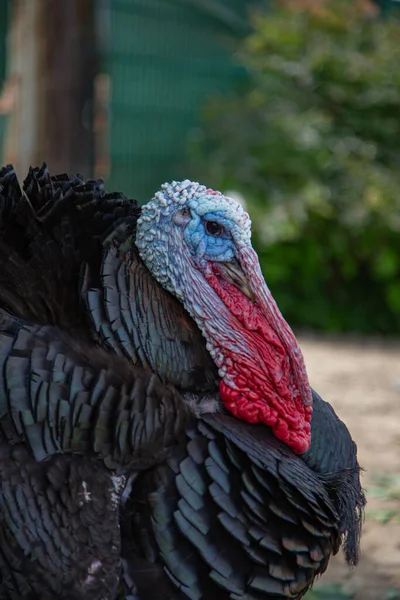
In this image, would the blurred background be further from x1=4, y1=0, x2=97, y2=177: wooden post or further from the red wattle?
the red wattle

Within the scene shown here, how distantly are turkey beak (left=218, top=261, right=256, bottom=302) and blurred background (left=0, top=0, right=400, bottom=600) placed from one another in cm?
490

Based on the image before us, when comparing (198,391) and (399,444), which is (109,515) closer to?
(198,391)

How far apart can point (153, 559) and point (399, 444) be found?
3231 mm

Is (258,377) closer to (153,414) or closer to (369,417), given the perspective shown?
(153,414)

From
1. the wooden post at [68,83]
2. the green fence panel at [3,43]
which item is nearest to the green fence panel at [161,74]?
the green fence panel at [3,43]

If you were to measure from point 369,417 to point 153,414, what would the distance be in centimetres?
364

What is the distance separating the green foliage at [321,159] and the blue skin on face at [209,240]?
5476 millimetres

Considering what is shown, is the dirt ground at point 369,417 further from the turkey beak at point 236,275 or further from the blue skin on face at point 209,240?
the blue skin on face at point 209,240

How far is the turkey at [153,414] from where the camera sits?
224cm

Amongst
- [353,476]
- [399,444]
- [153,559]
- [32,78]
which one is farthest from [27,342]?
[32,78]

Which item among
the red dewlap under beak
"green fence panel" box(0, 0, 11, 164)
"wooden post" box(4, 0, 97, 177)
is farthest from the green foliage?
the red dewlap under beak

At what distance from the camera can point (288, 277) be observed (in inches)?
333

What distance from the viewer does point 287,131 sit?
834cm

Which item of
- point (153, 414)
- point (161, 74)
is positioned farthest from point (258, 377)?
point (161, 74)
